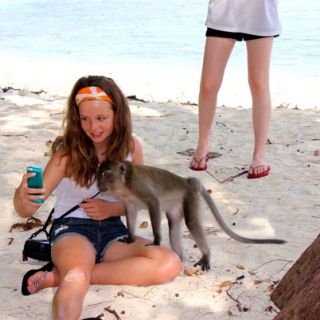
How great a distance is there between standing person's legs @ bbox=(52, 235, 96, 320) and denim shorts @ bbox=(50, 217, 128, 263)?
49 millimetres

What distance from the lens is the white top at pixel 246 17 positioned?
4637 millimetres

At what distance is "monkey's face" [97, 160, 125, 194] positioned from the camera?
3.13 m

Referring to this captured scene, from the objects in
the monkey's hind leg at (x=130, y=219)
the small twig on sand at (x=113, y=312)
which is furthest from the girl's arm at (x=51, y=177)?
the small twig on sand at (x=113, y=312)

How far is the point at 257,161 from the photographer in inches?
197

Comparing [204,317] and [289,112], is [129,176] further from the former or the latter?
[289,112]

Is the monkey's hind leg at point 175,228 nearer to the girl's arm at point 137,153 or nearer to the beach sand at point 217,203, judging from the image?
the beach sand at point 217,203

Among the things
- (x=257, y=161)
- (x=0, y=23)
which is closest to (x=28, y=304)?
(x=257, y=161)

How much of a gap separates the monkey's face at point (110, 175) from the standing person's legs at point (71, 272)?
0.29 m

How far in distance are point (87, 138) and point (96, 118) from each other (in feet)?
0.60

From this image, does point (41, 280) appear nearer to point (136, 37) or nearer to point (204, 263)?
point (204, 263)

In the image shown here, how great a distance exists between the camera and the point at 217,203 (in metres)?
4.46

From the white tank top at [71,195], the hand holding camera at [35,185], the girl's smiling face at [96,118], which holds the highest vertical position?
the girl's smiling face at [96,118]

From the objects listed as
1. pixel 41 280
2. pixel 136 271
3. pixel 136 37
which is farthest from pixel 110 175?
pixel 136 37

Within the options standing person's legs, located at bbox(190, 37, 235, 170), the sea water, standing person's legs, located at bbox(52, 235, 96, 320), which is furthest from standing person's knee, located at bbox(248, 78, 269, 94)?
the sea water
